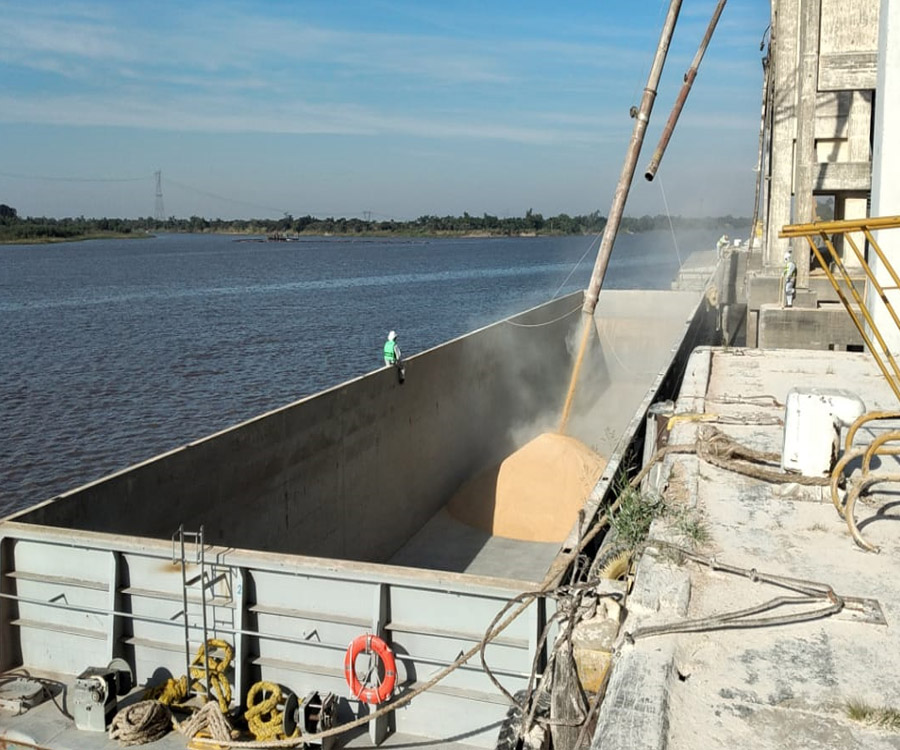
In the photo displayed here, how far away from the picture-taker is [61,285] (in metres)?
59.0

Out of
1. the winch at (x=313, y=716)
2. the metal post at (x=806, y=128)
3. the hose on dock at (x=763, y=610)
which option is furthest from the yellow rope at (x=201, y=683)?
the metal post at (x=806, y=128)

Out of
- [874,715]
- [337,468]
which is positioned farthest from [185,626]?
[337,468]

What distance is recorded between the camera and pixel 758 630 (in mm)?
4258

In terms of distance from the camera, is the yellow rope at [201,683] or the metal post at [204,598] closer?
the metal post at [204,598]

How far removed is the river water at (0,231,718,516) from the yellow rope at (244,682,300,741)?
11.6 m

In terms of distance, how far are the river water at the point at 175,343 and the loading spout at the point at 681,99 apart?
29.3 ft

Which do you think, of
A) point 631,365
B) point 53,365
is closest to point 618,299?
point 631,365

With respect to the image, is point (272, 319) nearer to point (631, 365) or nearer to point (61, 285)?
point (631, 365)

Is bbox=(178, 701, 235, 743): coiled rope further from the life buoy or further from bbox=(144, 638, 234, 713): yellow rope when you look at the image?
the life buoy

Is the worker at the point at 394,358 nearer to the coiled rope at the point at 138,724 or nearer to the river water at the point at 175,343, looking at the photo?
the river water at the point at 175,343

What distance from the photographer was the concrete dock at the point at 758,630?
347 centimetres

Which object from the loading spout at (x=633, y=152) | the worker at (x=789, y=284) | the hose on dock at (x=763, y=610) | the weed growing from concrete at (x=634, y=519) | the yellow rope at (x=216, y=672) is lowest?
the yellow rope at (x=216, y=672)

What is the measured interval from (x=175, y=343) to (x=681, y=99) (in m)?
22.1

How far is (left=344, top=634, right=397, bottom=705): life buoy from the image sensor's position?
588 centimetres
